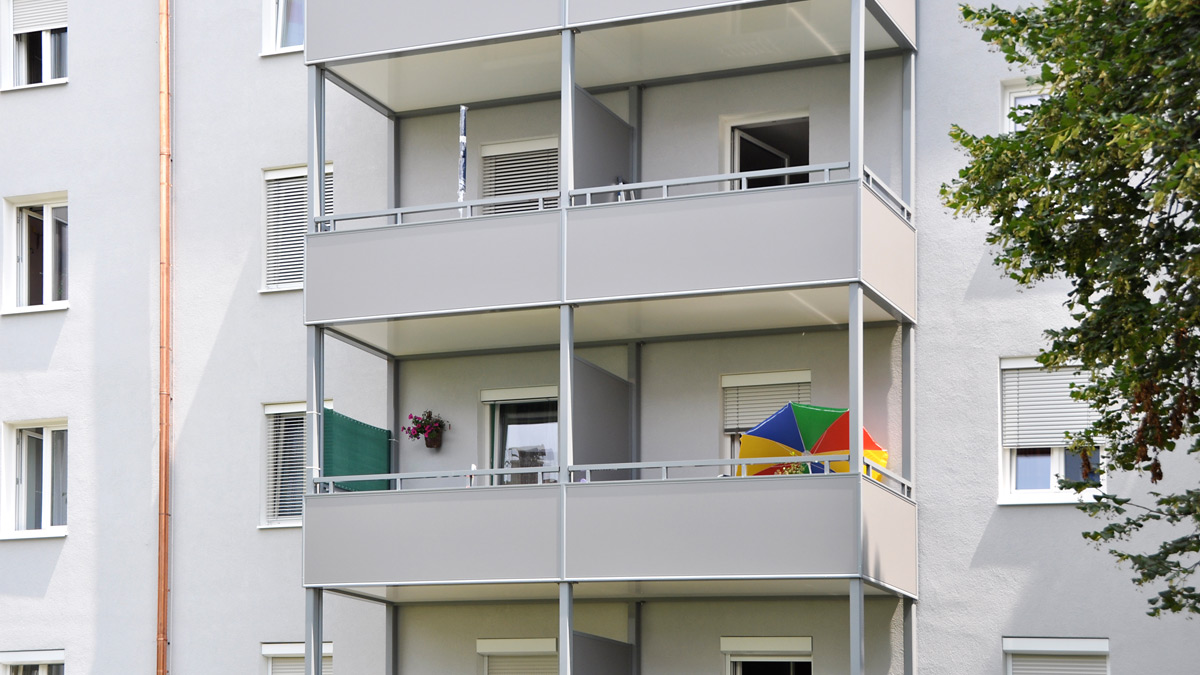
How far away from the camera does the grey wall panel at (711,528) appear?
15.1 metres

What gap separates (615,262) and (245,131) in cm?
584

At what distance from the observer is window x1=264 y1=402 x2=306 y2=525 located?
755 inches

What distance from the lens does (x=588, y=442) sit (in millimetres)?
16703

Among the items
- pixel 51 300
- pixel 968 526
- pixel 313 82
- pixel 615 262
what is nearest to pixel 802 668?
pixel 968 526

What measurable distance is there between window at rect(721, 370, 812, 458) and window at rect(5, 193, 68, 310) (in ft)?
27.5

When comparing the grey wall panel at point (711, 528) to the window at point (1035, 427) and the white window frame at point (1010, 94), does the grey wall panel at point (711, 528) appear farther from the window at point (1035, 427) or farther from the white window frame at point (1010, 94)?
the white window frame at point (1010, 94)

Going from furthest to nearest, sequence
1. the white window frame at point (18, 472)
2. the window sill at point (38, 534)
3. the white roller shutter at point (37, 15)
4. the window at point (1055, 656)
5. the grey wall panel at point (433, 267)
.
Result: the white roller shutter at point (37, 15) → the white window frame at point (18, 472) → the window sill at point (38, 534) → the grey wall panel at point (433, 267) → the window at point (1055, 656)

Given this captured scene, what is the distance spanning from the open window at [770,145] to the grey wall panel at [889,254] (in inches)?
69.7

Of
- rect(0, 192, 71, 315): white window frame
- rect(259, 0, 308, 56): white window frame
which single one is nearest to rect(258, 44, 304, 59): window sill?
rect(259, 0, 308, 56): white window frame

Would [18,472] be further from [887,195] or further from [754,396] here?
[887,195]

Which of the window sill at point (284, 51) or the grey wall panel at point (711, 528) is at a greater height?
the window sill at point (284, 51)

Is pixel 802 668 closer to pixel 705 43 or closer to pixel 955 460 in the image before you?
pixel 955 460

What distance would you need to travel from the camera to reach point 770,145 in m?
18.2

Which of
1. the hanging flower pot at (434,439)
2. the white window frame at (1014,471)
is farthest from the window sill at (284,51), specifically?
the white window frame at (1014,471)
